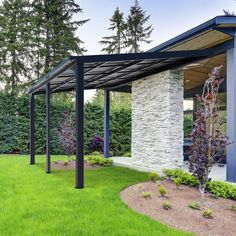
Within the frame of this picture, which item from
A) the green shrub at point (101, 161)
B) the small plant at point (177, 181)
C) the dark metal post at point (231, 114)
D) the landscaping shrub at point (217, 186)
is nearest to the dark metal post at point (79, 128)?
the small plant at point (177, 181)

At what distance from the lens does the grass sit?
170 inches

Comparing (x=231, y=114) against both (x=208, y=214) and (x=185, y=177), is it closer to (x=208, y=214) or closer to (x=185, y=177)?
(x=185, y=177)

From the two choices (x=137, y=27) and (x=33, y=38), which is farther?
(x=137, y=27)

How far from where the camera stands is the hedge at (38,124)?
46.0 feet

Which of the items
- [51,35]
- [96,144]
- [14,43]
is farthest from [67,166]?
[51,35]

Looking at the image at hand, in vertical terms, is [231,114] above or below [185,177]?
above

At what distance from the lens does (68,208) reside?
5.29 m

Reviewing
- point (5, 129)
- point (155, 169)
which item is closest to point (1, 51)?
point (5, 129)

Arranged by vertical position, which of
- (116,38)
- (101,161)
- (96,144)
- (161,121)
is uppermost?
(116,38)

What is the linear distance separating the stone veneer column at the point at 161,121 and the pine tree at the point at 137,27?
59.1 feet

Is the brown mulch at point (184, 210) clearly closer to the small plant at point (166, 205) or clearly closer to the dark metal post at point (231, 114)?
the small plant at point (166, 205)

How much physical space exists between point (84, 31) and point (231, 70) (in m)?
18.5

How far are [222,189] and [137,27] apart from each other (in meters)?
23.5

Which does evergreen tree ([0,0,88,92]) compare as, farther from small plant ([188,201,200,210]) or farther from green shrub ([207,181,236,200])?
small plant ([188,201,200,210])
